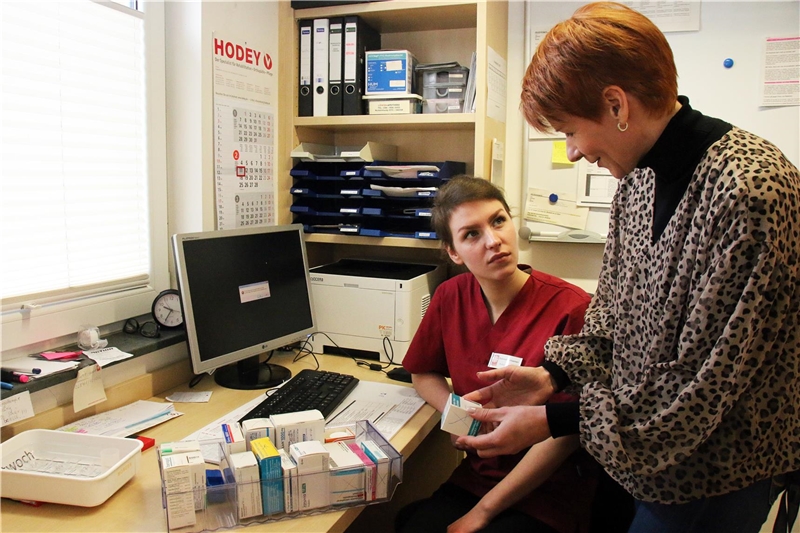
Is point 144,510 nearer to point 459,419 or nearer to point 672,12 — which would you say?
point 459,419

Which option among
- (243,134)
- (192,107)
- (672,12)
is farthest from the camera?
(672,12)

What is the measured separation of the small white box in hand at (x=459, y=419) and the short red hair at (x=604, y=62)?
0.67m

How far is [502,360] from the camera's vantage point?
1553 mm

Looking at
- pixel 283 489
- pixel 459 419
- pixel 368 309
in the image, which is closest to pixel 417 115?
pixel 368 309

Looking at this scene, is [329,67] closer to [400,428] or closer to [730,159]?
[400,428]

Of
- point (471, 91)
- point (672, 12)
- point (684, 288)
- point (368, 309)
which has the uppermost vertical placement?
point (672, 12)

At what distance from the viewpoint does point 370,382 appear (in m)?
1.88

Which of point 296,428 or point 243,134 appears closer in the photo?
point 296,428

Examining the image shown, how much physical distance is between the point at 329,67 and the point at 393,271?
82 cm

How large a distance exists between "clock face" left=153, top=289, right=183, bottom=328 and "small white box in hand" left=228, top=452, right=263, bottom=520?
84 cm

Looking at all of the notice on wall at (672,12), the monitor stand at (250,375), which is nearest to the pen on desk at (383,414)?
the monitor stand at (250,375)

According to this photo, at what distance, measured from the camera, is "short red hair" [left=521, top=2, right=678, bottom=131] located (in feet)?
3.06

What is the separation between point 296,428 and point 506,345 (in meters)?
0.61

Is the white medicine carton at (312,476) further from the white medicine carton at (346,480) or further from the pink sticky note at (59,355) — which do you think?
the pink sticky note at (59,355)
